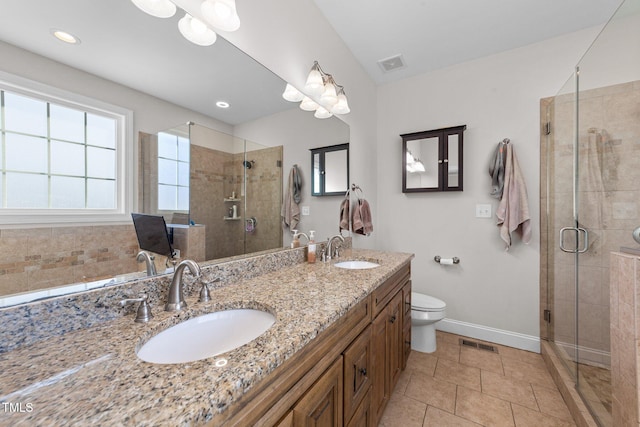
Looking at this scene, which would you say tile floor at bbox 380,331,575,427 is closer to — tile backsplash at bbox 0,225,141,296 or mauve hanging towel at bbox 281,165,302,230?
mauve hanging towel at bbox 281,165,302,230

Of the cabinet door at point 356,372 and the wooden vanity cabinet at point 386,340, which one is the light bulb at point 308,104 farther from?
the cabinet door at point 356,372

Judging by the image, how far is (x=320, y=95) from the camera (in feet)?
5.70

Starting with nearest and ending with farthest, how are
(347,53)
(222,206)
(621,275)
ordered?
(621,275), (222,206), (347,53)

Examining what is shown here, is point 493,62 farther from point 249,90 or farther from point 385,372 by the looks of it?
point 385,372

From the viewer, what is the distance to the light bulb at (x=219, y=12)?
986mm

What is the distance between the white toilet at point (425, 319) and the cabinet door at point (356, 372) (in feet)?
3.16

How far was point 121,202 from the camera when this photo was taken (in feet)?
2.53

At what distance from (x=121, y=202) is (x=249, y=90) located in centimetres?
84

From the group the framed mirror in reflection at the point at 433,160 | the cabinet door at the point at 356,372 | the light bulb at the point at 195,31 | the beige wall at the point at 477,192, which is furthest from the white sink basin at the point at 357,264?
the light bulb at the point at 195,31

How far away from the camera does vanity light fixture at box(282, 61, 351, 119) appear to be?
5.17 feet

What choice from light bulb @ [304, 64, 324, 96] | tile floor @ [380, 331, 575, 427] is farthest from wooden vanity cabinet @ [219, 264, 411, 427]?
light bulb @ [304, 64, 324, 96]

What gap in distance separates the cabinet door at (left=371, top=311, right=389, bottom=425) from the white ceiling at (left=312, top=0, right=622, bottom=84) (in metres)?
2.04

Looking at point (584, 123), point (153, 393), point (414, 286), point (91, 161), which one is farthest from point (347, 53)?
point (153, 393)

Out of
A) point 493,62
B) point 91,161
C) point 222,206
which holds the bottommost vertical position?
point 222,206
